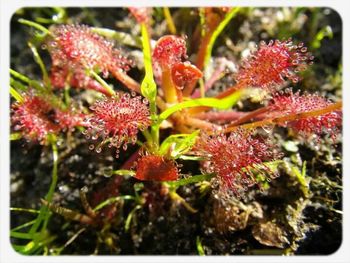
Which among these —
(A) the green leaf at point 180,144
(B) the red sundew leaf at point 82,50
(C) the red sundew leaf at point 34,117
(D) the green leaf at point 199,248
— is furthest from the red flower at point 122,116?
(D) the green leaf at point 199,248

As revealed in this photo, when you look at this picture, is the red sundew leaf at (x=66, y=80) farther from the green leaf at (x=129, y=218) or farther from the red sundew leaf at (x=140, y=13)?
the green leaf at (x=129, y=218)

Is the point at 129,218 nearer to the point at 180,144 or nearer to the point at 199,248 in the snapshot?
the point at 199,248

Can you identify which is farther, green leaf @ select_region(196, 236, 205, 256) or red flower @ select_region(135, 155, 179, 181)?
green leaf @ select_region(196, 236, 205, 256)

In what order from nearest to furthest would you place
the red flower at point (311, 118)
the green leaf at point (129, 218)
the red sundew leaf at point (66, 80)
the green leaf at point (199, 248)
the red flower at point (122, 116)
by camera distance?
the red flower at point (122, 116) → the red flower at point (311, 118) → the green leaf at point (199, 248) → the green leaf at point (129, 218) → the red sundew leaf at point (66, 80)

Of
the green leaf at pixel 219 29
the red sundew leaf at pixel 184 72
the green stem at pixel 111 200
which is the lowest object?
→ the green stem at pixel 111 200

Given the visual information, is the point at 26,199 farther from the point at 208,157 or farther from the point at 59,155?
the point at 208,157

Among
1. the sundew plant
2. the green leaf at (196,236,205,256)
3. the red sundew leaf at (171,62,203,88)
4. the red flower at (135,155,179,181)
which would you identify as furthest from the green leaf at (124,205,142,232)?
the red sundew leaf at (171,62,203,88)

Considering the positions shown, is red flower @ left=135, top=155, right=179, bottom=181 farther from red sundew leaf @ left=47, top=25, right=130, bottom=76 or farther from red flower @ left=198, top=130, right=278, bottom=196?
red sundew leaf @ left=47, top=25, right=130, bottom=76

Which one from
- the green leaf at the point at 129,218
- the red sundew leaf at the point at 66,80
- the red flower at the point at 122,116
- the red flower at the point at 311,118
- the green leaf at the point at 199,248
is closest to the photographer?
the red flower at the point at 122,116
